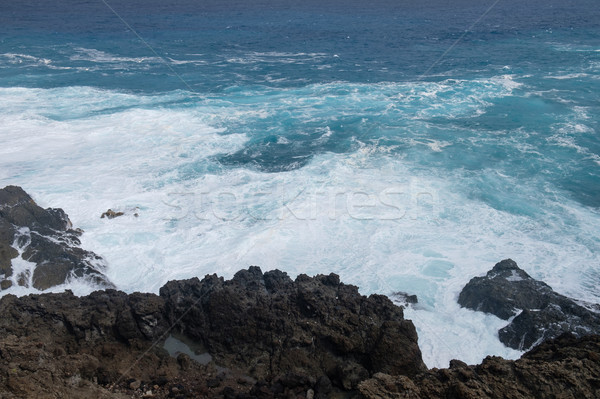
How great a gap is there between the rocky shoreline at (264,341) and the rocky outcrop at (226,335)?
3 cm

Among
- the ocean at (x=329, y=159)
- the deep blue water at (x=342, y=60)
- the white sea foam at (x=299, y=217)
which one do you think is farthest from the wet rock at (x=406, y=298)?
the deep blue water at (x=342, y=60)

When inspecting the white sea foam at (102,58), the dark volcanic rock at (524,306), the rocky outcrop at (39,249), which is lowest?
the dark volcanic rock at (524,306)

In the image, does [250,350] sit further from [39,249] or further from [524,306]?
[39,249]

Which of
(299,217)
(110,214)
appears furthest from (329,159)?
(110,214)

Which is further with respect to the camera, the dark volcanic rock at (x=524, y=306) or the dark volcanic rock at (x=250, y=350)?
the dark volcanic rock at (x=524, y=306)

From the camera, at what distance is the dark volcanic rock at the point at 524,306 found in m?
11.7

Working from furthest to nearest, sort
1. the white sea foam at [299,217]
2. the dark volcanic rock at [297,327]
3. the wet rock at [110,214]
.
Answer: the wet rock at [110,214] → the white sea foam at [299,217] → the dark volcanic rock at [297,327]

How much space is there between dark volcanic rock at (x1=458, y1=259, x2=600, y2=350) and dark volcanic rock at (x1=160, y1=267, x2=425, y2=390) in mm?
3169

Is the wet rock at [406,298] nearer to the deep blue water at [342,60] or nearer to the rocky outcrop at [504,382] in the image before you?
the rocky outcrop at [504,382]

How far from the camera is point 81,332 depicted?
11.1m

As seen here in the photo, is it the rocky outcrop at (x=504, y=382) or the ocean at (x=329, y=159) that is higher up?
the rocky outcrop at (x=504, y=382)

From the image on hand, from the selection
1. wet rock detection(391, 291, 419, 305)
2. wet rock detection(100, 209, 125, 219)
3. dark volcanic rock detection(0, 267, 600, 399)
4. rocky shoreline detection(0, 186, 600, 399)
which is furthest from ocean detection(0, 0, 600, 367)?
dark volcanic rock detection(0, 267, 600, 399)

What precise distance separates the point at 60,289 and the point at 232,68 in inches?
1090

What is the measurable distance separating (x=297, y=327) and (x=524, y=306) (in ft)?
19.8
